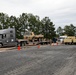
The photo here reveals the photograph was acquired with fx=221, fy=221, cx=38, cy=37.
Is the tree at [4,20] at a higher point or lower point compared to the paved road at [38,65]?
higher

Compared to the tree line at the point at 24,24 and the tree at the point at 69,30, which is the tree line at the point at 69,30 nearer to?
the tree at the point at 69,30

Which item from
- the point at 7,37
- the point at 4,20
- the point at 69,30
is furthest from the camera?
the point at 69,30

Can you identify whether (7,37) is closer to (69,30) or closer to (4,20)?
(4,20)

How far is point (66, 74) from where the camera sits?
33.8 ft

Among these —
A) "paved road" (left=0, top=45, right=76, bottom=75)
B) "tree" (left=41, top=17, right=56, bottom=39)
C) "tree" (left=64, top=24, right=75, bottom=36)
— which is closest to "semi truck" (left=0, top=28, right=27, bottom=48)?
"paved road" (left=0, top=45, right=76, bottom=75)

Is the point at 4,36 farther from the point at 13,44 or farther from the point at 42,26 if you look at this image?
the point at 42,26

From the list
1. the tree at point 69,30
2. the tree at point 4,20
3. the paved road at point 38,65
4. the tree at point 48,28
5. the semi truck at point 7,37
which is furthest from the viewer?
the tree at point 69,30

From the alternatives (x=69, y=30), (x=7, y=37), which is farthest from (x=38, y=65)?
(x=69, y=30)

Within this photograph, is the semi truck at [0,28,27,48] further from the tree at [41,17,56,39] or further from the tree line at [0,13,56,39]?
the tree at [41,17,56,39]

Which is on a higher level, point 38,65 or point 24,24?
point 24,24

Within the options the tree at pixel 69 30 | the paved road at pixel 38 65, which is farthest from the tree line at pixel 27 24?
the paved road at pixel 38 65

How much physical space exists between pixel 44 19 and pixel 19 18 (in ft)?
64.0

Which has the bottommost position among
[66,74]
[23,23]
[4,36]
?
[66,74]

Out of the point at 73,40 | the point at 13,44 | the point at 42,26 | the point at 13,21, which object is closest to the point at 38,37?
the point at 73,40
